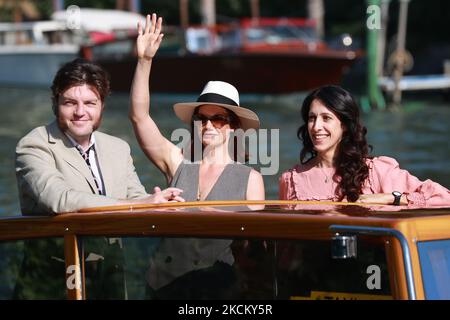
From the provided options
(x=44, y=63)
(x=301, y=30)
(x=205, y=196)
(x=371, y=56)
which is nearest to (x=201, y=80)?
(x=301, y=30)

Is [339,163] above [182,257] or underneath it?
above

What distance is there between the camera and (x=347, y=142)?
5.27m

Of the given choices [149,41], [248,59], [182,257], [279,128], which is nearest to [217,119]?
[149,41]

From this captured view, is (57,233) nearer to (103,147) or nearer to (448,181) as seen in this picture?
(103,147)

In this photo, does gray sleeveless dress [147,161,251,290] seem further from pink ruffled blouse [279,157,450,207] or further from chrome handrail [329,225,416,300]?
pink ruffled blouse [279,157,450,207]

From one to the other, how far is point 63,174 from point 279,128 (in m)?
18.2

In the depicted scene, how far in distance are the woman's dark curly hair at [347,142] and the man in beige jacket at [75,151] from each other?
85 centimetres

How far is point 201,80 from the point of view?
2969 centimetres

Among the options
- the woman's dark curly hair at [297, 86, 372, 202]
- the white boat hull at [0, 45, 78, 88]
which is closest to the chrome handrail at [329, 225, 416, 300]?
the woman's dark curly hair at [297, 86, 372, 202]

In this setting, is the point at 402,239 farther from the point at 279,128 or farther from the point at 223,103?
the point at 279,128

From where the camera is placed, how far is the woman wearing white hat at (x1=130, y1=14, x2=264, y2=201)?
506cm

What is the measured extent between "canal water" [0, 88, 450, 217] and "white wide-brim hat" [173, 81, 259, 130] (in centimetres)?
651

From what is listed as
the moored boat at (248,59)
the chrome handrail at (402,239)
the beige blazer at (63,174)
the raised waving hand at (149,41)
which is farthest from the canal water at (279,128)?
the chrome handrail at (402,239)
